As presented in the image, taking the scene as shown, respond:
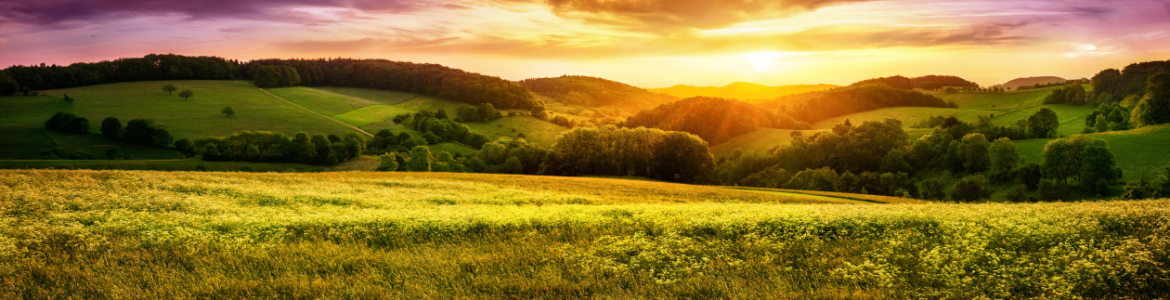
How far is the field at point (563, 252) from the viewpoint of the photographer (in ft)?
31.6

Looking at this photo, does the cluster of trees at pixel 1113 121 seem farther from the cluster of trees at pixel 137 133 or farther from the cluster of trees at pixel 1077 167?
the cluster of trees at pixel 137 133

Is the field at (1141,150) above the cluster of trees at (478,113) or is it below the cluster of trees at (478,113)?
below

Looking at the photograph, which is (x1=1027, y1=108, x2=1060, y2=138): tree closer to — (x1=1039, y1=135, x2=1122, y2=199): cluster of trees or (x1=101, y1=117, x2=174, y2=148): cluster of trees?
(x1=1039, y1=135, x2=1122, y2=199): cluster of trees

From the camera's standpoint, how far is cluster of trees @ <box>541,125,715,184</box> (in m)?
87.2

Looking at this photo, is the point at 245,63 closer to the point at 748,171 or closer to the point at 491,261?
the point at 748,171

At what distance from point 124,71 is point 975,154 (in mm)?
218015

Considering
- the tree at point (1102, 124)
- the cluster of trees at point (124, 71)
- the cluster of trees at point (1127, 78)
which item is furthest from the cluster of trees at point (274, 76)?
the cluster of trees at point (1127, 78)

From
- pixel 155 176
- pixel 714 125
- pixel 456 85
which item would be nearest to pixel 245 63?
pixel 456 85

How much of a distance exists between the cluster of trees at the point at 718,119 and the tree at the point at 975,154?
70.8 meters

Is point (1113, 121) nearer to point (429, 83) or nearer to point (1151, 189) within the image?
point (1151, 189)

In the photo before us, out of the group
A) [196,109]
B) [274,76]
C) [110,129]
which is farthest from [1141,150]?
[274,76]

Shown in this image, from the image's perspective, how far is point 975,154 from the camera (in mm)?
89938

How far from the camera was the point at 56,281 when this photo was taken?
10234 millimetres

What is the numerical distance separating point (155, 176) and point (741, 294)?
2775 centimetres
